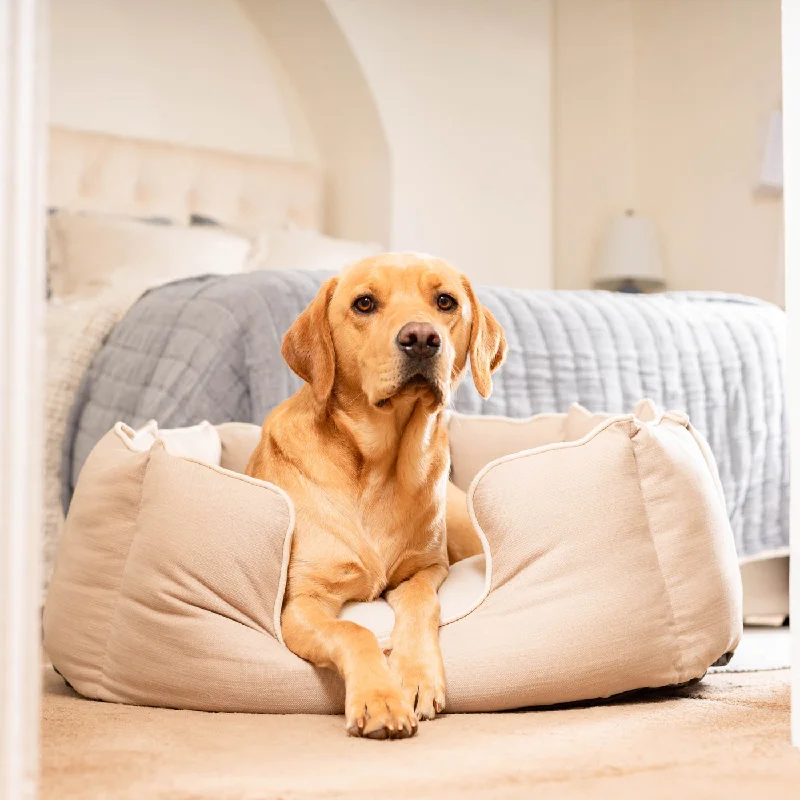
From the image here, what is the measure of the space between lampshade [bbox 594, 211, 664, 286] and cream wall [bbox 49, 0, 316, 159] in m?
1.68

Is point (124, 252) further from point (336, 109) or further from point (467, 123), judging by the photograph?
point (467, 123)

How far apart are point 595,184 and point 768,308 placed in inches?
105

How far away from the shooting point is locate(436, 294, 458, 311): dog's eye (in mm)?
1702

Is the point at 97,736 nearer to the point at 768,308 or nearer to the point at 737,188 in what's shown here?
the point at 768,308

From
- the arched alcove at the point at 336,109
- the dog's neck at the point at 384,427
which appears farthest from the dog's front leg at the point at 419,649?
the arched alcove at the point at 336,109

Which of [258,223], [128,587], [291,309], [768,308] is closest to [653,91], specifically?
[258,223]

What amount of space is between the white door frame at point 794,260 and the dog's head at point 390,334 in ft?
1.78

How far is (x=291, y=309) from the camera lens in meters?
2.26

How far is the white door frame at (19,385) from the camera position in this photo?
2.90 feet

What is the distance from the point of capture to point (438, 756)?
1183mm

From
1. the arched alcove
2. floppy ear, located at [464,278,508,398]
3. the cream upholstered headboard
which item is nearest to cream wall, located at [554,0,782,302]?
the arched alcove

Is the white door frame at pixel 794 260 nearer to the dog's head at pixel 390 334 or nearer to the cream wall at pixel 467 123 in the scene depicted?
the dog's head at pixel 390 334

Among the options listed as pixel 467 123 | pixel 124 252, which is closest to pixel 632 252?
pixel 467 123

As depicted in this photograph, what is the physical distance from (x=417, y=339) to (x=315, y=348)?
23 centimetres
